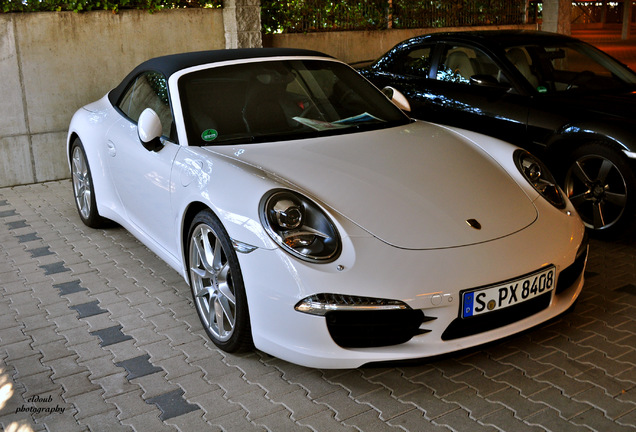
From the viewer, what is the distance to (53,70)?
741 centimetres

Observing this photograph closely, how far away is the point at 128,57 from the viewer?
7809 millimetres

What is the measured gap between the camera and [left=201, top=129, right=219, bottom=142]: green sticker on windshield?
3822 millimetres

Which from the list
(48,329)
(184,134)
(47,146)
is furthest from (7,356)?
(47,146)

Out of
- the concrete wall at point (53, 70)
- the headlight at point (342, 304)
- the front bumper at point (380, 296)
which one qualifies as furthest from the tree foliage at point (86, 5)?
the headlight at point (342, 304)

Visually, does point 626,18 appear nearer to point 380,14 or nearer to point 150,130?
point 380,14

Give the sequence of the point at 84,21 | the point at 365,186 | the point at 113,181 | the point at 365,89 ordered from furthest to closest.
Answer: the point at 84,21, the point at 113,181, the point at 365,89, the point at 365,186

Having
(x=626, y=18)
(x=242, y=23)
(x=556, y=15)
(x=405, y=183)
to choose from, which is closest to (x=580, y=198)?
(x=405, y=183)

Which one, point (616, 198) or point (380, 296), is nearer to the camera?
point (380, 296)

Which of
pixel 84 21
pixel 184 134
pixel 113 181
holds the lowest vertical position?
pixel 113 181

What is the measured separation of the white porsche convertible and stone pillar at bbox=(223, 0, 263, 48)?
4085mm

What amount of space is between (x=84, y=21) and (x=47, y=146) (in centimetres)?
139

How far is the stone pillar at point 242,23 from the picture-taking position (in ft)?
27.6

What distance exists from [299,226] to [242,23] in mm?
5929

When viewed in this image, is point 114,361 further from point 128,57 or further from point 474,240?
point 128,57
